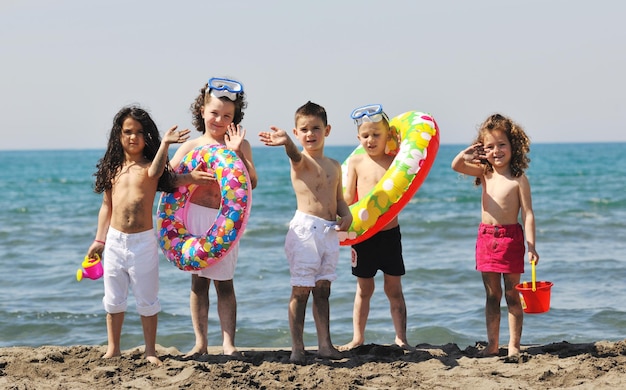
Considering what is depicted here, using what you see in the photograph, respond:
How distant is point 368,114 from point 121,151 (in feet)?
5.87

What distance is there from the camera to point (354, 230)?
6.08m

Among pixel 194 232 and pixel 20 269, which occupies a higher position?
pixel 194 232

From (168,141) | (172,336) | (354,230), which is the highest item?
(168,141)

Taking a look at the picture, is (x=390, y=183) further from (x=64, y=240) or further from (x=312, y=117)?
(x=64, y=240)

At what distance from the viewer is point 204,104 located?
19.7ft

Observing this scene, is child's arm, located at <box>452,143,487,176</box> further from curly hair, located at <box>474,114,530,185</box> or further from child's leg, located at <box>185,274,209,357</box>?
child's leg, located at <box>185,274,209,357</box>

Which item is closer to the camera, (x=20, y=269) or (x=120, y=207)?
(x=120, y=207)

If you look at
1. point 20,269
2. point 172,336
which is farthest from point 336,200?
point 20,269

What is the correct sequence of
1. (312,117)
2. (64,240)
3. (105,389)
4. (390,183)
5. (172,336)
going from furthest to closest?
(64,240), (172,336), (390,183), (312,117), (105,389)

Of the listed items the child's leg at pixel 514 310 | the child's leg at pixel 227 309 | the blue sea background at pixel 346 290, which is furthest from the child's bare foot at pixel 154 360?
the child's leg at pixel 514 310

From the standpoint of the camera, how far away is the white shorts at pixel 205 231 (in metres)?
5.80

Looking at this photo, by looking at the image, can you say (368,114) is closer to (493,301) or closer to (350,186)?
(350,186)

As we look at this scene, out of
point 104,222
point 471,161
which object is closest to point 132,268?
point 104,222

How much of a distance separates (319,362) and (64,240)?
37.0 ft
